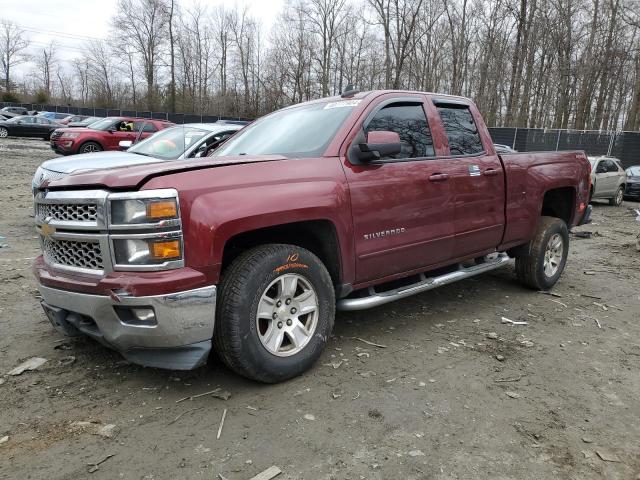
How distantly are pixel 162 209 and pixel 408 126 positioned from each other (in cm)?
232

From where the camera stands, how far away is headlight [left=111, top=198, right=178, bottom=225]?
108 inches

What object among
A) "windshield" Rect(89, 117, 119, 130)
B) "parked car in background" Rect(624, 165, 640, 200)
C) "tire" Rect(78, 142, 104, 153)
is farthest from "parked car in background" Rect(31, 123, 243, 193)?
"parked car in background" Rect(624, 165, 640, 200)

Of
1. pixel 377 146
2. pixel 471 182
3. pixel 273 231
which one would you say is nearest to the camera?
pixel 273 231

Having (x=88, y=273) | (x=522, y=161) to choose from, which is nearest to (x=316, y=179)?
(x=88, y=273)

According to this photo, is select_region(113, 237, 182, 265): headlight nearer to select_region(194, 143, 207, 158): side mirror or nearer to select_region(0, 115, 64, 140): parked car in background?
select_region(194, 143, 207, 158): side mirror

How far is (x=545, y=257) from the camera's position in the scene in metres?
5.63

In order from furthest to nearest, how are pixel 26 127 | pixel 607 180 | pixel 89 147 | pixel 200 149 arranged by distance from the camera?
pixel 26 127
pixel 89 147
pixel 607 180
pixel 200 149

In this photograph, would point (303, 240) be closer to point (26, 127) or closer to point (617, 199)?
point (617, 199)

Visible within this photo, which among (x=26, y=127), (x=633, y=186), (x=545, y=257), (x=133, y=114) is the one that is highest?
(x=133, y=114)

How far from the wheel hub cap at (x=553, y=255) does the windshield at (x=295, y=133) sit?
3059mm

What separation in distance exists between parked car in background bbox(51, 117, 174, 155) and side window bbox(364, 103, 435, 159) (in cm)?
1325

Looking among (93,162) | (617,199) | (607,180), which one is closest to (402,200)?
(93,162)

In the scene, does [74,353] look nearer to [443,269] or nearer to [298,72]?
[443,269]

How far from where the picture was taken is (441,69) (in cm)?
4612
